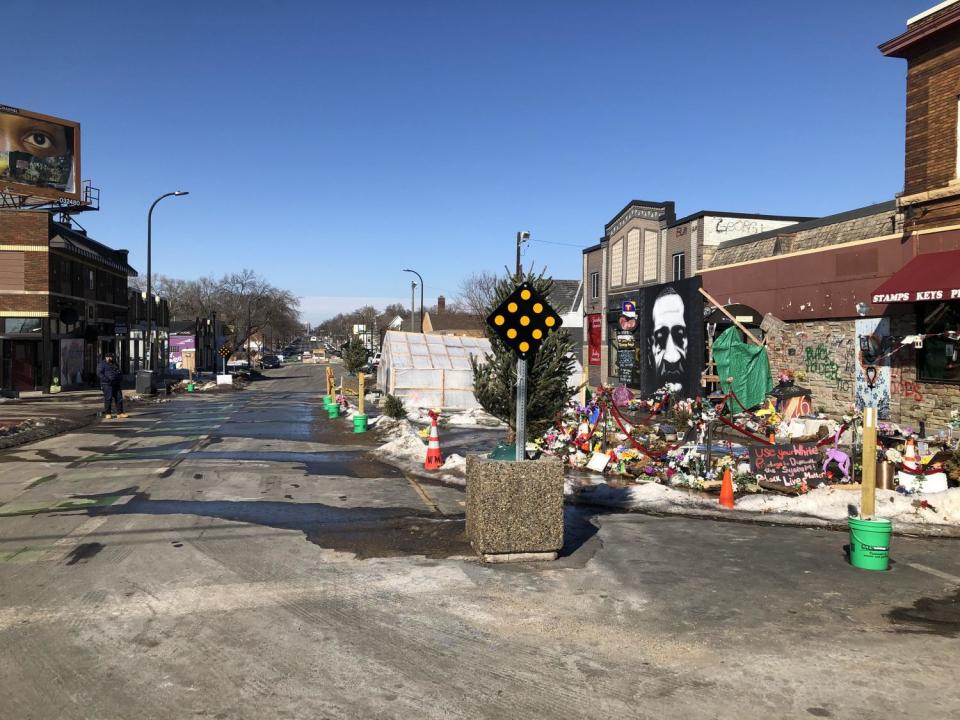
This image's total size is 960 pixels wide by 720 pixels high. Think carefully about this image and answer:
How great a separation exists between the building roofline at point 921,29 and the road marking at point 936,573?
1376cm

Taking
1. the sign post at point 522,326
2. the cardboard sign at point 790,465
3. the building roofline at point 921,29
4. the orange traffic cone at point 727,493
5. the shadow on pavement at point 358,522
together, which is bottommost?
the shadow on pavement at point 358,522

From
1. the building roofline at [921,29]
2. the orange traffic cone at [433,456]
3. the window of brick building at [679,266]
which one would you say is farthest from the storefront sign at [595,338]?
the building roofline at [921,29]

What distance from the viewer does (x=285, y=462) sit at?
13.9m

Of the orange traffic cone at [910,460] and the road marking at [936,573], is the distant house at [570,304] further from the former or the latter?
the road marking at [936,573]

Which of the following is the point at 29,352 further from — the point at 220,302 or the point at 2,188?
the point at 220,302

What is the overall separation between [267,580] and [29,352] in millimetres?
34170

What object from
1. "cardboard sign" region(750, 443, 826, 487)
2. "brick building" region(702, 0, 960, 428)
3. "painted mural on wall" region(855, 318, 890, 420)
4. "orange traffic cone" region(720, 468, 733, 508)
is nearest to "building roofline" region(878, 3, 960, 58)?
"brick building" region(702, 0, 960, 428)

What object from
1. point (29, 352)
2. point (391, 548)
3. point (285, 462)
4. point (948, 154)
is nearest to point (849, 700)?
point (391, 548)

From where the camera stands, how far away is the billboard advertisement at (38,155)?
37.7 metres

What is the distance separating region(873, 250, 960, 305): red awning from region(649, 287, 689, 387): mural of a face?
17.1ft

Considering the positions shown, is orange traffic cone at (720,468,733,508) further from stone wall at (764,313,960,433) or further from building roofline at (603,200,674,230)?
building roofline at (603,200,674,230)

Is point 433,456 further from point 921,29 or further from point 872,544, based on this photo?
point 921,29

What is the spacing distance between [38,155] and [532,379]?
38.5 meters

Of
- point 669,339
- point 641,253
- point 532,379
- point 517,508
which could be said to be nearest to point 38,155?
point 641,253
